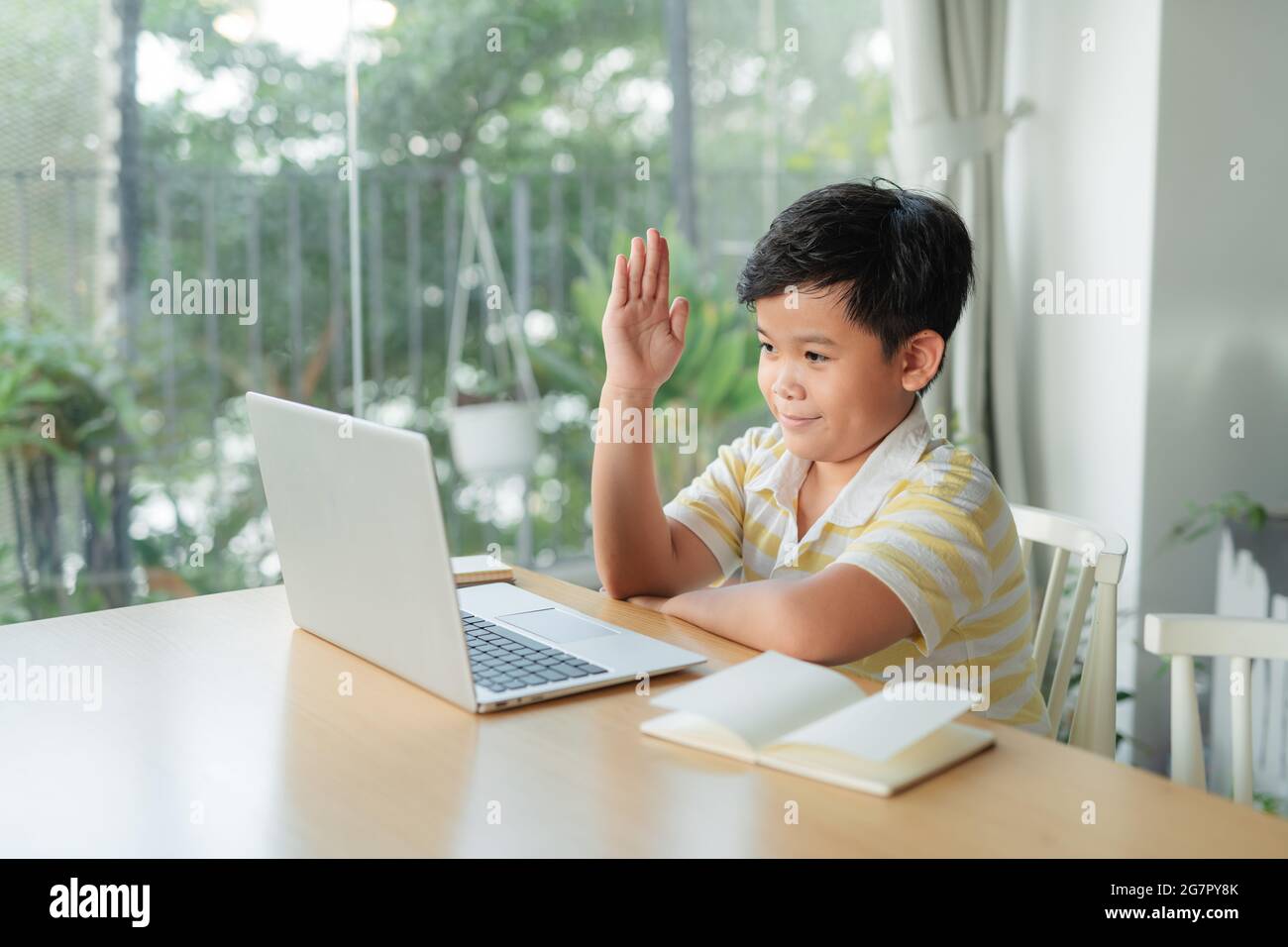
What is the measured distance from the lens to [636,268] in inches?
56.7

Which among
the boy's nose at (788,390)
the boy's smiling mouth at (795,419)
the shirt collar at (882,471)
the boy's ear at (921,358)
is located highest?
the boy's ear at (921,358)

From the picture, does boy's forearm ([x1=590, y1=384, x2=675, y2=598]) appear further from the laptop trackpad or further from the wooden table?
the wooden table

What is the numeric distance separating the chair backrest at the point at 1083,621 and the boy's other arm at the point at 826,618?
8.8 inches

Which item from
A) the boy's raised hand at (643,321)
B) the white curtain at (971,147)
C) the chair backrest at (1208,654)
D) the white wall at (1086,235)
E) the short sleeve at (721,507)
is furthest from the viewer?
the white curtain at (971,147)

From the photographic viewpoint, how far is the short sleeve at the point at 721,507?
1.55 m

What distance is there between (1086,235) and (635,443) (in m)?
1.60

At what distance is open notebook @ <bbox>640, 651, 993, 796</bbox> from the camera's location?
0.88 m

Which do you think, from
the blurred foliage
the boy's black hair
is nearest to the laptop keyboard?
the boy's black hair

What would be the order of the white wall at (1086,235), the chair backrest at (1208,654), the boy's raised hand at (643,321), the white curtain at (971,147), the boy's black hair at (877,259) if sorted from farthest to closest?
the white curtain at (971,147) → the white wall at (1086,235) → the boy's raised hand at (643,321) → the boy's black hair at (877,259) → the chair backrest at (1208,654)

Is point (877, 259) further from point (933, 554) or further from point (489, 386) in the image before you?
point (489, 386)

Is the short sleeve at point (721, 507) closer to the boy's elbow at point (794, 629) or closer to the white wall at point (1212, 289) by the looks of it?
the boy's elbow at point (794, 629)

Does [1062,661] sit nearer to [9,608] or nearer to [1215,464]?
[1215,464]

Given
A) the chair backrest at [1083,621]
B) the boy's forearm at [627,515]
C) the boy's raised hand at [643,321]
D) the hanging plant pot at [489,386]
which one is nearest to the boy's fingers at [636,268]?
the boy's raised hand at [643,321]

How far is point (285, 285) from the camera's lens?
2877 mm
